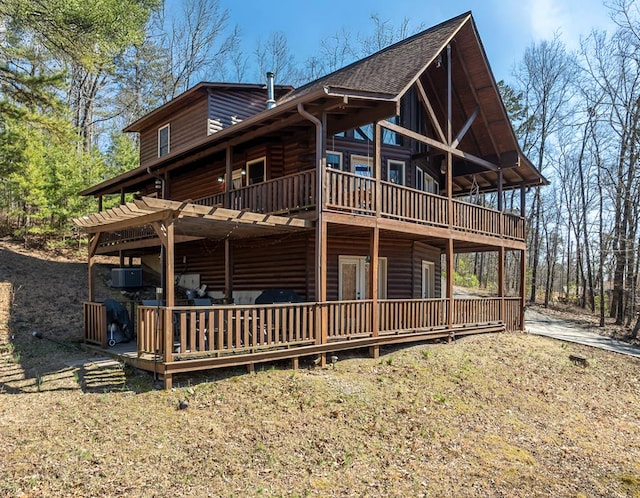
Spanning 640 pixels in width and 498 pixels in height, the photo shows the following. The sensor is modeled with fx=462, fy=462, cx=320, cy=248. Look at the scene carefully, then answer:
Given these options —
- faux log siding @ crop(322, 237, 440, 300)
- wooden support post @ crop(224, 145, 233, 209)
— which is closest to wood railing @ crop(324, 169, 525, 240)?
faux log siding @ crop(322, 237, 440, 300)

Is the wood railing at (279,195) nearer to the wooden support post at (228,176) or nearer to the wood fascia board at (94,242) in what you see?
the wooden support post at (228,176)

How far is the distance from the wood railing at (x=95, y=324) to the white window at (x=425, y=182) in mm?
10193

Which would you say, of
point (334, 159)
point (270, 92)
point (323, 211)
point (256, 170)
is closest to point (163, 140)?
point (270, 92)

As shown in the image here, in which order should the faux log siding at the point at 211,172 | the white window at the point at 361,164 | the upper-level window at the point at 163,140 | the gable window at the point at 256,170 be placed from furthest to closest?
1. the upper-level window at the point at 163,140
2. the gable window at the point at 256,170
3. the faux log siding at the point at 211,172
4. the white window at the point at 361,164

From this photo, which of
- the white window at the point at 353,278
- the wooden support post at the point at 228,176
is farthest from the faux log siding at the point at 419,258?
the wooden support post at the point at 228,176

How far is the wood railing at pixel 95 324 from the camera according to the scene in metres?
10.2

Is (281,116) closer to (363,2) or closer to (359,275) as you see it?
(359,275)

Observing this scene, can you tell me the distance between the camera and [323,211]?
9906 mm

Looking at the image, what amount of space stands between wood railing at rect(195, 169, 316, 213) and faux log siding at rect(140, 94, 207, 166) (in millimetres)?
4372

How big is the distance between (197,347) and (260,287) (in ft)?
19.5

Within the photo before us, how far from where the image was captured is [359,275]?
13797mm

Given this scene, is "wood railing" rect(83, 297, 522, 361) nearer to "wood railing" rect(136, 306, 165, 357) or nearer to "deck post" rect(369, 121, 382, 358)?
"wood railing" rect(136, 306, 165, 357)

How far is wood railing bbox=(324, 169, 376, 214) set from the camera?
10.1 m

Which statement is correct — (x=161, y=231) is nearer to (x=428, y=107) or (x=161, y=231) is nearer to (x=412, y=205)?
(x=412, y=205)
